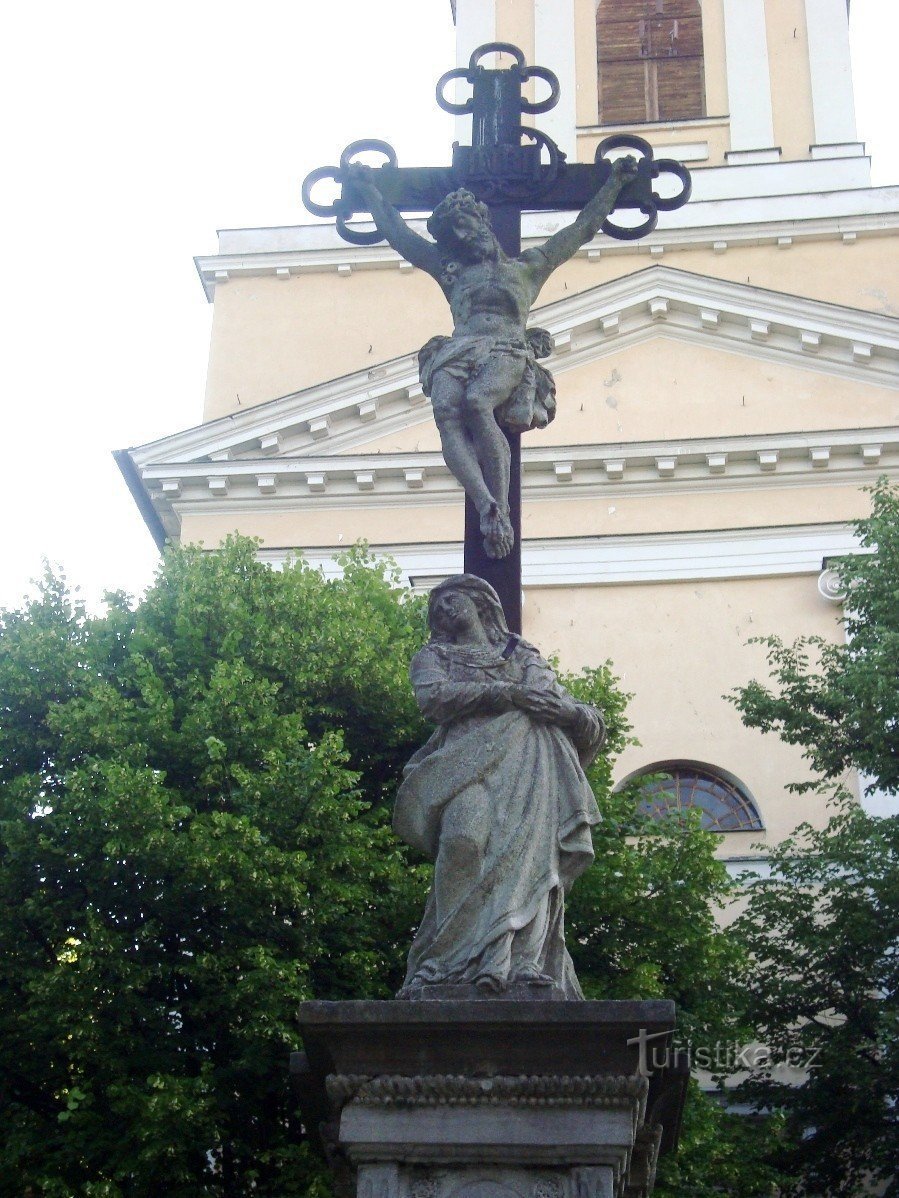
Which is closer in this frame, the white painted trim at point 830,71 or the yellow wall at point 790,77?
the white painted trim at point 830,71

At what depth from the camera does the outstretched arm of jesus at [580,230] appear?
7.53 meters

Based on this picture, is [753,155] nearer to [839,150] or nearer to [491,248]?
[839,150]

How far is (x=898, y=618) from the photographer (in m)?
16.9

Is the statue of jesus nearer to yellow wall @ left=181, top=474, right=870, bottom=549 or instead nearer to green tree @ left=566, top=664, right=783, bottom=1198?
green tree @ left=566, top=664, right=783, bottom=1198

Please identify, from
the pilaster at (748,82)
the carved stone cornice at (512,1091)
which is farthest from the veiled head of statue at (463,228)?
the pilaster at (748,82)

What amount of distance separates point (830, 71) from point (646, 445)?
10.8 meters

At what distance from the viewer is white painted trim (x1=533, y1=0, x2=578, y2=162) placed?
32.2m

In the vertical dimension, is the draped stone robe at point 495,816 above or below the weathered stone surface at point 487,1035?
above

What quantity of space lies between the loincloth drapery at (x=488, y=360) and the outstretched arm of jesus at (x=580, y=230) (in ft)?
1.10

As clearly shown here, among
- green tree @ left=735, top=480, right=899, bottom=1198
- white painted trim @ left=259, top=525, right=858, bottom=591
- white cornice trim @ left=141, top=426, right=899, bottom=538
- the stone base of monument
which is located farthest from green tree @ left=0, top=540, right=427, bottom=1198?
white cornice trim @ left=141, top=426, right=899, bottom=538

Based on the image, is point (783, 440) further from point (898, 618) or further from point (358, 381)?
point (898, 618)

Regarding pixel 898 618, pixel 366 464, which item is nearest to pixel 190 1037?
pixel 898 618

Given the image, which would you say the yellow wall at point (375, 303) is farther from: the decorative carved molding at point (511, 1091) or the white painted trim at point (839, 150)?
the decorative carved molding at point (511, 1091)

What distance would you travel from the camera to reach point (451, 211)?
24.3 ft
